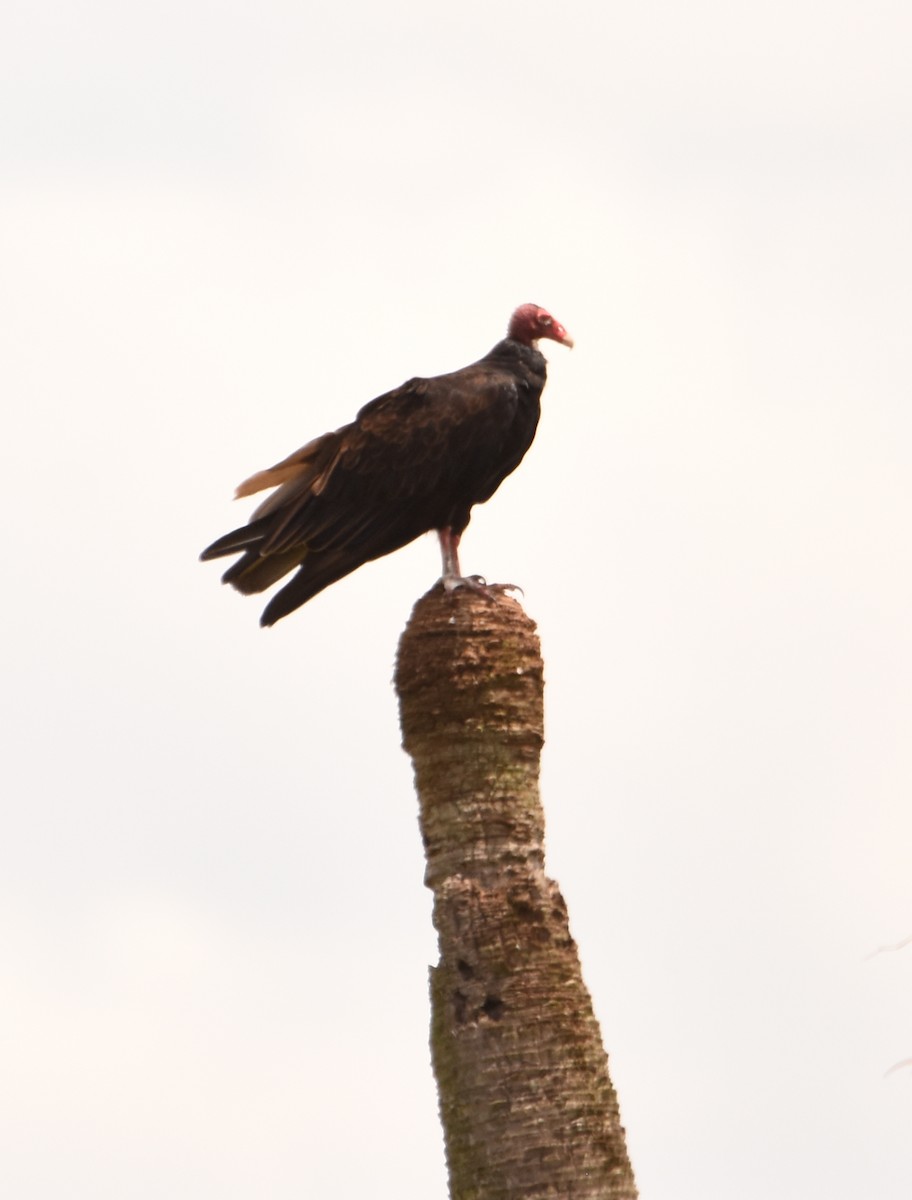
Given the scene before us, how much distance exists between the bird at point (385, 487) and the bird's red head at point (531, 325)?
2.34 feet

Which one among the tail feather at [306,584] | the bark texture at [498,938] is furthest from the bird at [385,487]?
the bark texture at [498,938]

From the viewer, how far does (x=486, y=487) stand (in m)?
8.98

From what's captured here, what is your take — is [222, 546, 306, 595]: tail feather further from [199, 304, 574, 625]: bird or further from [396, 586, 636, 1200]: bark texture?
[396, 586, 636, 1200]: bark texture

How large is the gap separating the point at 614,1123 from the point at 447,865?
94 centimetres

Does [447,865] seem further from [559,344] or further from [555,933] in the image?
[559,344]

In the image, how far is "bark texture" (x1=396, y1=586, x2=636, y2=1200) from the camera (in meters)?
6.36

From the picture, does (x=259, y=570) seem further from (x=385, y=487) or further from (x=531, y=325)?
(x=531, y=325)

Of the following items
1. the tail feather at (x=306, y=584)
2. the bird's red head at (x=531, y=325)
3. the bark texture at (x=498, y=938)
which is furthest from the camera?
the bird's red head at (x=531, y=325)

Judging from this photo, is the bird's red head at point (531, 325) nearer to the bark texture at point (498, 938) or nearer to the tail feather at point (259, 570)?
the tail feather at point (259, 570)

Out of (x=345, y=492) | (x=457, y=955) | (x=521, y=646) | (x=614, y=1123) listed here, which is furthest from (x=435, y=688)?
(x=345, y=492)

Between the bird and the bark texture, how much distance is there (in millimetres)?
1534

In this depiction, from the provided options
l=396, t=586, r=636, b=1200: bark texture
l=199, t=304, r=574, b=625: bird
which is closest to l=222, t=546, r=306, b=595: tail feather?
l=199, t=304, r=574, b=625: bird

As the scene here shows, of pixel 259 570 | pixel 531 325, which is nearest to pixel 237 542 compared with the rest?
pixel 259 570

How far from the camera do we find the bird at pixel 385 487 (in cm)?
871
